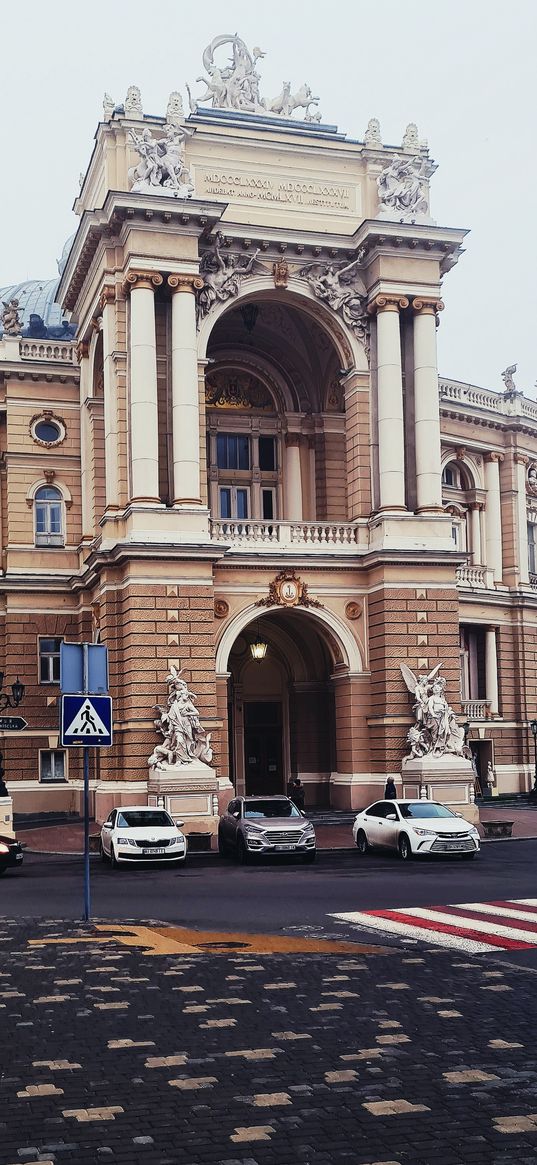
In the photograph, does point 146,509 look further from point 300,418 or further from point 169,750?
point 300,418

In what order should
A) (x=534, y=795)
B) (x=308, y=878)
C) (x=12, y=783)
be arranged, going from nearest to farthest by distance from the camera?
(x=308, y=878)
(x=12, y=783)
(x=534, y=795)

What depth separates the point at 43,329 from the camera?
5744 centimetres

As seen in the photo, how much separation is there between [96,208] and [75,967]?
1180 inches

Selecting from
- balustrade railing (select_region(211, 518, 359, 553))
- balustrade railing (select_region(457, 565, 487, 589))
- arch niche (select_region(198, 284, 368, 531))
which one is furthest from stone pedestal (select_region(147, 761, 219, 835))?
balustrade railing (select_region(457, 565, 487, 589))

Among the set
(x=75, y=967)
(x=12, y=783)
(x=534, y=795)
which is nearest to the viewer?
(x=75, y=967)

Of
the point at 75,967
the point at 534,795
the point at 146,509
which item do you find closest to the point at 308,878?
the point at 75,967

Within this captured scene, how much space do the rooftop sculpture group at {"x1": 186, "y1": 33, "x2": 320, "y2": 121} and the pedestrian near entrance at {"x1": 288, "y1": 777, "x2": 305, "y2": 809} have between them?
20.9 meters

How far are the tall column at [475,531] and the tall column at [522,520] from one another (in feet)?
5.62

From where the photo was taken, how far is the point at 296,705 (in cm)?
4366

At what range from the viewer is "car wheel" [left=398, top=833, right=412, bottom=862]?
2681 cm

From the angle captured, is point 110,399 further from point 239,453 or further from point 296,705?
point 296,705

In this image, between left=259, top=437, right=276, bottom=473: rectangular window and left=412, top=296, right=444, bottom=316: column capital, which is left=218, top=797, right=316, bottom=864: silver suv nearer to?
left=412, top=296, right=444, bottom=316: column capital

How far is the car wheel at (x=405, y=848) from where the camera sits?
1056 inches

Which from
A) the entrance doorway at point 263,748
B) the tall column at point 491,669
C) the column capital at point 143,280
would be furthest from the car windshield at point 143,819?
the tall column at point 491,669
